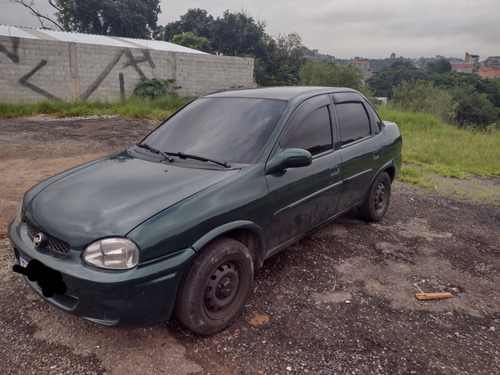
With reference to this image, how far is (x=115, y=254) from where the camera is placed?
84.0 inches

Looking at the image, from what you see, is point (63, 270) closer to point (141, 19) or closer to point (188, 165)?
point (188, 165)

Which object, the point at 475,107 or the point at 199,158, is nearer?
the point at 199,158

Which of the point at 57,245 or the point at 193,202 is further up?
the point at 193,202

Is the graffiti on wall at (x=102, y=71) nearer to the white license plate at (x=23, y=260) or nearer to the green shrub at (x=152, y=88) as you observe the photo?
the green shrub at (x=152, y=88)

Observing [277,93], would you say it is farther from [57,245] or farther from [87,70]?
[87,70]

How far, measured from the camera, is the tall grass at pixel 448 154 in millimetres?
7469

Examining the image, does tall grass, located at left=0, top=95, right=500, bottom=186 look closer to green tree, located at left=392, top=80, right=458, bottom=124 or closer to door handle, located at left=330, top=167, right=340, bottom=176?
door handle, located at left=330, top=167, right=340, bottom=176

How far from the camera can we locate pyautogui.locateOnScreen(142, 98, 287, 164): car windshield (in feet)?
9.77

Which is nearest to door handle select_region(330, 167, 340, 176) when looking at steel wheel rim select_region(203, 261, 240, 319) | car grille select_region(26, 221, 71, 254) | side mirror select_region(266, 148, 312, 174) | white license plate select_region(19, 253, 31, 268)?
side mirror select_region(266, 148, 312, 174)

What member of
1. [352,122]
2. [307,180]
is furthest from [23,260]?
[352,122]

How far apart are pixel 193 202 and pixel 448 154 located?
8.10 meters

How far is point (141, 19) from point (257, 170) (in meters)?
43.6

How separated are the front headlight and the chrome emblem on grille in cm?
40

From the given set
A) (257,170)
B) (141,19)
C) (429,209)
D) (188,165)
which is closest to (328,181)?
(257,170)
